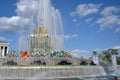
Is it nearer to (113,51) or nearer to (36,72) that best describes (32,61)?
(36,72)

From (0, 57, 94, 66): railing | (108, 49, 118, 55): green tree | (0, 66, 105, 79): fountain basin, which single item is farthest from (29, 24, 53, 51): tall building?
(108, 49, 118, 55): green tree

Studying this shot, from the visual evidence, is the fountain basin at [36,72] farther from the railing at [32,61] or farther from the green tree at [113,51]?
the green tree at [113,51]

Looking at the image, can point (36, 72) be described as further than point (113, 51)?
No

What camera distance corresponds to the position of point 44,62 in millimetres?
35875

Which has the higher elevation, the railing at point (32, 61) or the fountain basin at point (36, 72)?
the railing at point (32, 61)

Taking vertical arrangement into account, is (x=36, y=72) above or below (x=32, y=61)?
below

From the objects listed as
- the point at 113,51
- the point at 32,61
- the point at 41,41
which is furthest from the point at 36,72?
the point at 113,51

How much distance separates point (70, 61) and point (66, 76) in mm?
7592

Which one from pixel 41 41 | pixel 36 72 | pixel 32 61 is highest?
pixel 41 41

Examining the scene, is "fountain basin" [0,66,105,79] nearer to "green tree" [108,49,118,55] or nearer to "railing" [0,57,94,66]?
"railing" [0,57,94,66]

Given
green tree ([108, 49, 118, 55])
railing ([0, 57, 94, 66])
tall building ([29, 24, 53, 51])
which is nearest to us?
railing ([0, 57, 94, 66])

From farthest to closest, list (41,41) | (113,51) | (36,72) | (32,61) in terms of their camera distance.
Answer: (113,51) → (41,41) → (32,61) → (36,72)

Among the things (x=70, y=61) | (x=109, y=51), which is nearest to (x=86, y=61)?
(x=70, y=61)

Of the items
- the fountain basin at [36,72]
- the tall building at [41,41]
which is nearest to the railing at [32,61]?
the fountain basin at [36,72]
